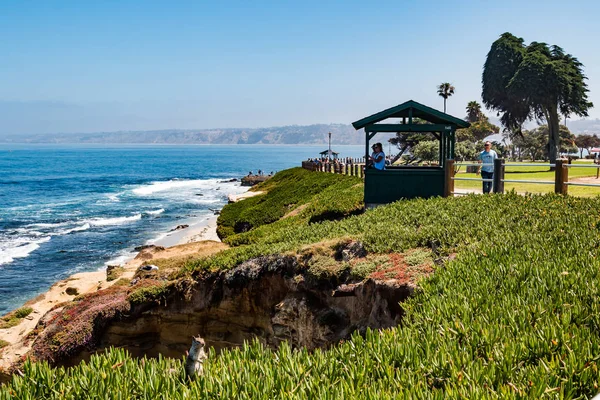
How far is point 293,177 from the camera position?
4753 centimetres

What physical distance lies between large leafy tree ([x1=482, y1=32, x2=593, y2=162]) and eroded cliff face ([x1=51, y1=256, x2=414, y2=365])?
4373 centimetres

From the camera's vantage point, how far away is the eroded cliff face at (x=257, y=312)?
432 inches

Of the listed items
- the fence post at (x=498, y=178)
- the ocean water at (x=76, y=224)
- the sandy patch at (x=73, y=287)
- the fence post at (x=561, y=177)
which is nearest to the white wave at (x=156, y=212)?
the ocean water at (x=76, y=224)

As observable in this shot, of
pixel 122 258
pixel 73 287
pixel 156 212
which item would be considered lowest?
pixel 122 258

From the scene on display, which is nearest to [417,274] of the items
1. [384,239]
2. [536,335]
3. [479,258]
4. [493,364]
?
[479,258]

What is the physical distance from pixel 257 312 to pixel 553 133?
51257 millimetres

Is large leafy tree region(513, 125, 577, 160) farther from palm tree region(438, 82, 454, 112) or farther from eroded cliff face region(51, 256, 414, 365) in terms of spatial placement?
eroded cliff face region(51, 256, 414, 365)

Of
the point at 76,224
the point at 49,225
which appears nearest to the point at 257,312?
the point at 76,224

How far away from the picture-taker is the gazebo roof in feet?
59.7

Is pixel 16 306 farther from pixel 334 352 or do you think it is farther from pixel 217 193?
pixel 217 193

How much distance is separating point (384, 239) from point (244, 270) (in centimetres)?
380

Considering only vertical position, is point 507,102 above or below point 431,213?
above

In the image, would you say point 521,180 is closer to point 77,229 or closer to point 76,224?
point 77,229

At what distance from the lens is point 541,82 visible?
2135 inches
